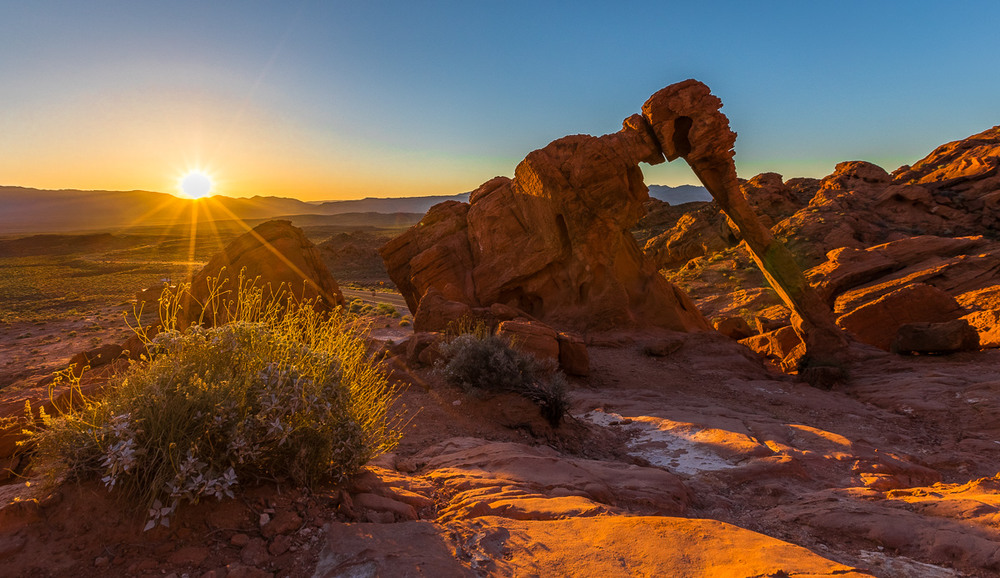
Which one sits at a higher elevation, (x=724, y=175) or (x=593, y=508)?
(x=724, y=175)

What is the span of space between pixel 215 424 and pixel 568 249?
53.0 ft

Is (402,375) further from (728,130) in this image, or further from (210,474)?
(728,130)

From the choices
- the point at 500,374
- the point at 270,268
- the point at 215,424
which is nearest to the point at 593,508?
the point at 215,424

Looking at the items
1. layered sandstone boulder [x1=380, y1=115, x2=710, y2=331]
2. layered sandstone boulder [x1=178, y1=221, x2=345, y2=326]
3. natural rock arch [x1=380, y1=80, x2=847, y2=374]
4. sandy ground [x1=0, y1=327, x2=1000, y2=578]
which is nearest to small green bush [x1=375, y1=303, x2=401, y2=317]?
→ natural rock arch [x1=380, y1=80, x2=847, y2=374]

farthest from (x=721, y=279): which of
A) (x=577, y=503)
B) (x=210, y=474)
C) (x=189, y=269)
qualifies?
(x=189, y=269)

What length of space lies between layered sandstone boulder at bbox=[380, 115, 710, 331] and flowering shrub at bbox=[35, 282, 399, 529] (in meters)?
13.1

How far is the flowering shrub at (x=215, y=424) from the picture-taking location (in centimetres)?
311

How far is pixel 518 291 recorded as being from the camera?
19312 mm

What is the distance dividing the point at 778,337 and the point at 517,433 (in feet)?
38.0

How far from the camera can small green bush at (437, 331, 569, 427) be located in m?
8.27

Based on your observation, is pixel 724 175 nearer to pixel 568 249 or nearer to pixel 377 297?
pixel 568 249

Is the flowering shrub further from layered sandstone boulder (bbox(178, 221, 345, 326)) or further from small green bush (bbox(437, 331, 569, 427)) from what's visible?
layered sandstone boulder (bbox(178, 221, 345, 326))

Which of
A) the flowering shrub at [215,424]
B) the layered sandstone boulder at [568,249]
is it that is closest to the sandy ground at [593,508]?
the flowering shrub at [215,424]

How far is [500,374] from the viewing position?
885cm
